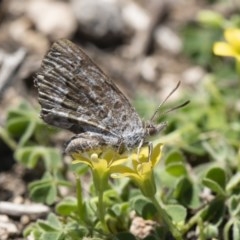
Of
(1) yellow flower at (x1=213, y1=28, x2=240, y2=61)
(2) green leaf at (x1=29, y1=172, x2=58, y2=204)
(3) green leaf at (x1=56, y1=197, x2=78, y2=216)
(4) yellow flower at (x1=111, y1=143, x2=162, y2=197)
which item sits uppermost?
A: (1) yellow flower at (x1=213, y1=28, x2=240, y2=61)

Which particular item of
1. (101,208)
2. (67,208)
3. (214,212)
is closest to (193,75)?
(214,212)

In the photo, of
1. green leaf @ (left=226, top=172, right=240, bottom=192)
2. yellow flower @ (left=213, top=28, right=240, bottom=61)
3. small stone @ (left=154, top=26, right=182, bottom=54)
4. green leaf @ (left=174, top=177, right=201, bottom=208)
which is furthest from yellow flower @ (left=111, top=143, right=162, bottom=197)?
small stone @ (left=154, top=26, right=182, bottom=54)

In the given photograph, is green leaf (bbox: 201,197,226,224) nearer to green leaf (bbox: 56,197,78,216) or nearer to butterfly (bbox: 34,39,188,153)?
butterfly (bbox: 34,39,188,153)

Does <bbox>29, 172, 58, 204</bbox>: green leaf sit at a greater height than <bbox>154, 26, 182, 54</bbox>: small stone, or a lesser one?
lesser

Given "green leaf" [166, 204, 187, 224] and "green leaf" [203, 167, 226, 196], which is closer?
"green leaf" [166, 204, 187, 224]

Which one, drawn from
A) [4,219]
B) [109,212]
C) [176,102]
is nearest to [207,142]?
[176,102]

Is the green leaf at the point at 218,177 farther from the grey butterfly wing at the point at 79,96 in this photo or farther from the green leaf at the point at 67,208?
the green leaf at the point at 67,208

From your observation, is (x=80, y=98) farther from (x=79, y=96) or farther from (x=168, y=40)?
(x=168, y=40)
